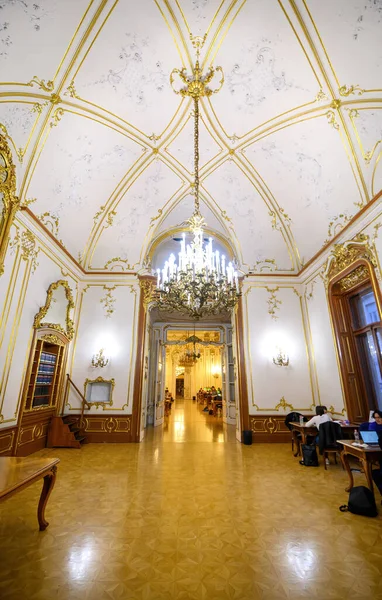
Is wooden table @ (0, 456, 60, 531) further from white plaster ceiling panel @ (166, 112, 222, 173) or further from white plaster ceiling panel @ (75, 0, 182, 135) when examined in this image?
white plaster ceiling panel @ (166, 112, 222, 173)

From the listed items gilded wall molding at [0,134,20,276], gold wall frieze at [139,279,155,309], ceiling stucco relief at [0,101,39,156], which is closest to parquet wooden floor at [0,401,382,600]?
gilded wall molding at [0,134,20,276]

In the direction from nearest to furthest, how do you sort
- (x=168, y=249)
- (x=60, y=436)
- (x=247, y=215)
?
(x=60, y=436), (x=247, y=215), (x=168, y=249)

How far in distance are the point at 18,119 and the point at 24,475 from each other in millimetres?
5506

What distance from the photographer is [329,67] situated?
14.5 feet

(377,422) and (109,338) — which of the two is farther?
(109,338)

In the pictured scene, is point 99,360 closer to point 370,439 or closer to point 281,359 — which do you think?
point 281,359

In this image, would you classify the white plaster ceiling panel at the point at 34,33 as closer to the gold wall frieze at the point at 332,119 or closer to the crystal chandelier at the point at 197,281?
the crystal chandelier at the point at 197,281

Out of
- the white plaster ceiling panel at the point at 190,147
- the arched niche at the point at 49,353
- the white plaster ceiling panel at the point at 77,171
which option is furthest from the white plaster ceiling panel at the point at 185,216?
the arched niche at the point at 49,353

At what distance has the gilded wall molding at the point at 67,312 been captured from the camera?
6000mm

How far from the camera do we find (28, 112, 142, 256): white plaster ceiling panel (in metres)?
5.42

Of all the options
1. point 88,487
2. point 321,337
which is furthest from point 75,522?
point 321,337

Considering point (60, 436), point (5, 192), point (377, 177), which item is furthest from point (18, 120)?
point (60, 436)

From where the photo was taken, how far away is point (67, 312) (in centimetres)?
743

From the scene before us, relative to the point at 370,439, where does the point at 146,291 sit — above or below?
above
